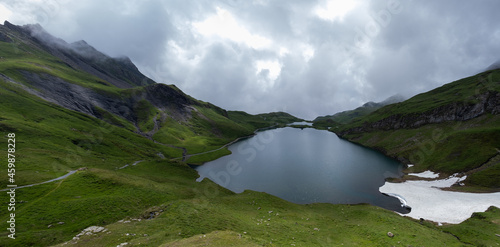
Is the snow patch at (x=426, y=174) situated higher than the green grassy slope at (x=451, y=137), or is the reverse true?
the green grassy slope at (x=451, y=137)

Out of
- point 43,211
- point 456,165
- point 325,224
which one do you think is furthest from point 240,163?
point 456,165

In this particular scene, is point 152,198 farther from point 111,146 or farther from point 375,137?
point 375,137

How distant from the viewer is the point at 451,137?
10300cm

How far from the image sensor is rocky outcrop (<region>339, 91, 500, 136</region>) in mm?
125400

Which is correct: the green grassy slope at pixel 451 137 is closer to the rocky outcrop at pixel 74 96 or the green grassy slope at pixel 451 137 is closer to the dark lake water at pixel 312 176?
the dark lake water at pixel 312 176

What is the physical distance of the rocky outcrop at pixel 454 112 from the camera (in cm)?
12540

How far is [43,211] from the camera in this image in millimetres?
32594

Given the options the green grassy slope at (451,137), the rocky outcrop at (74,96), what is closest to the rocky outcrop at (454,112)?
the green grassy slope at (451,137)

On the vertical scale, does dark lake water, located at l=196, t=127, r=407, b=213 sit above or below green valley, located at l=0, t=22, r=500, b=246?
below

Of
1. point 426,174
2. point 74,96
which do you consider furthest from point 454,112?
point 74,96

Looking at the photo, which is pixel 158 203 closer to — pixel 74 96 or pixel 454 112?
pixel 74 96

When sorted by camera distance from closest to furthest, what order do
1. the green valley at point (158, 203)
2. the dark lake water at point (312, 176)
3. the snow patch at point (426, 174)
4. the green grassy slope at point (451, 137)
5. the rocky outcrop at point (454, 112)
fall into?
the green valley at point (158, 203), the dark lake water at point (312, 176), the green grassy slope at point (451, 137), the snow patch at point (426, 174), the rocky outcrop at point (454, 112)

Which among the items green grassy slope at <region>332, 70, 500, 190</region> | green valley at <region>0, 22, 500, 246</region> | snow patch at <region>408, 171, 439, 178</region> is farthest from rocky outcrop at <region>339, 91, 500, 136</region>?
snow patch at <region>408, 171, 439, 178</region>

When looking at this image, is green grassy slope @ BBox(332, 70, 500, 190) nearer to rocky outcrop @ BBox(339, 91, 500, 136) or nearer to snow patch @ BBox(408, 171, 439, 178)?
rocky outcrop @ BBox(339, 91, 500, 136)
